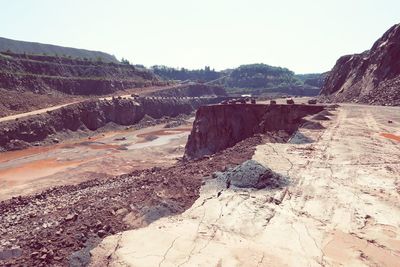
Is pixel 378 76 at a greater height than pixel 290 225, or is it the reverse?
pixel 378 76

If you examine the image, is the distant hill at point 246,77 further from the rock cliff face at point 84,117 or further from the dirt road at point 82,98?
the rock cliff face at point 84,117

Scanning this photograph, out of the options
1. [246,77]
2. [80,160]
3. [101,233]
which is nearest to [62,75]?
[80,160]

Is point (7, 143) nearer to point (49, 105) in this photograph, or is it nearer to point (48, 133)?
point (48, 133)

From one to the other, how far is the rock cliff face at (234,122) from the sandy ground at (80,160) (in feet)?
18.0

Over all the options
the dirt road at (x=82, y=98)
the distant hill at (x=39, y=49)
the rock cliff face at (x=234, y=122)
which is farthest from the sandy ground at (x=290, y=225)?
the distant hill at (x=39, y=49)

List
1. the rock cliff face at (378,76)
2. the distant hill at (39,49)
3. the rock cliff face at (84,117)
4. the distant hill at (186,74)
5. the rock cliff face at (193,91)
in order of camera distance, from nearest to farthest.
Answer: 1. the rock cliff face at (378,76)
2. the rock cliff face at (84,117)
3. the rock cliff face at (193,91)
4. the distant hill at (39,49)
5. the distant hill at (186,74)

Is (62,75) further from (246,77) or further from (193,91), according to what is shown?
(246,77)

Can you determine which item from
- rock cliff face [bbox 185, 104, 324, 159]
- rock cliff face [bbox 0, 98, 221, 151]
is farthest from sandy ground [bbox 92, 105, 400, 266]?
rock cliff face [bbox 0, 98, 221, 151]

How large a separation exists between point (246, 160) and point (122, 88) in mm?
75984

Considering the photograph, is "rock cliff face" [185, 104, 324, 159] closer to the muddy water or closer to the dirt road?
the muddy water

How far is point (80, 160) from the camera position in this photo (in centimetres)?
4331

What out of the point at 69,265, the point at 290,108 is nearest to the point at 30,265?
the point at 69,265

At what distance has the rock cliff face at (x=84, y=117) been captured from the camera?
1984 inches

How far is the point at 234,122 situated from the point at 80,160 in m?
19.7
